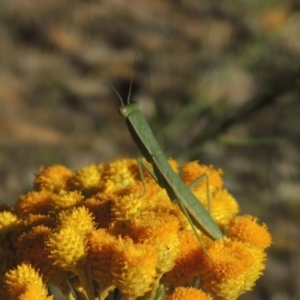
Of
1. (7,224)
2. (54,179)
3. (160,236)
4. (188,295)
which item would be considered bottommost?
(188,295)

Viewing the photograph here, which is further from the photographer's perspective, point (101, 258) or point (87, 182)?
point (87, 182)

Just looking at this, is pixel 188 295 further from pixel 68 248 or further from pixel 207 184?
pixel 207 184

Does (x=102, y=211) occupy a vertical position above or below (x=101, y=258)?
above

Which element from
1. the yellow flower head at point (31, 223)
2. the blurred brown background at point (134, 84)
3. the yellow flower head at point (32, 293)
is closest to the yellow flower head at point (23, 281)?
the yellow flower head at point (32, 293)

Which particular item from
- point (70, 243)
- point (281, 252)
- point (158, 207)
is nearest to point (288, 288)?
point (281, 252)

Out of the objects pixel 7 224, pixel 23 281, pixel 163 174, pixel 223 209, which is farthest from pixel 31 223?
pixel 223 209

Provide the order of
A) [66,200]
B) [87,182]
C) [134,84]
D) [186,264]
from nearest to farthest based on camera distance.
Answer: [186,264] < [66,200] < [87,182] < [134,84]

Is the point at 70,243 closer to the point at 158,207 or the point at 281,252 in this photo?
the point at 158,207

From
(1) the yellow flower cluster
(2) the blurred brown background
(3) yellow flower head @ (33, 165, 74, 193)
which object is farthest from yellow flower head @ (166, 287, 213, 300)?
(2) the blurred brown background
